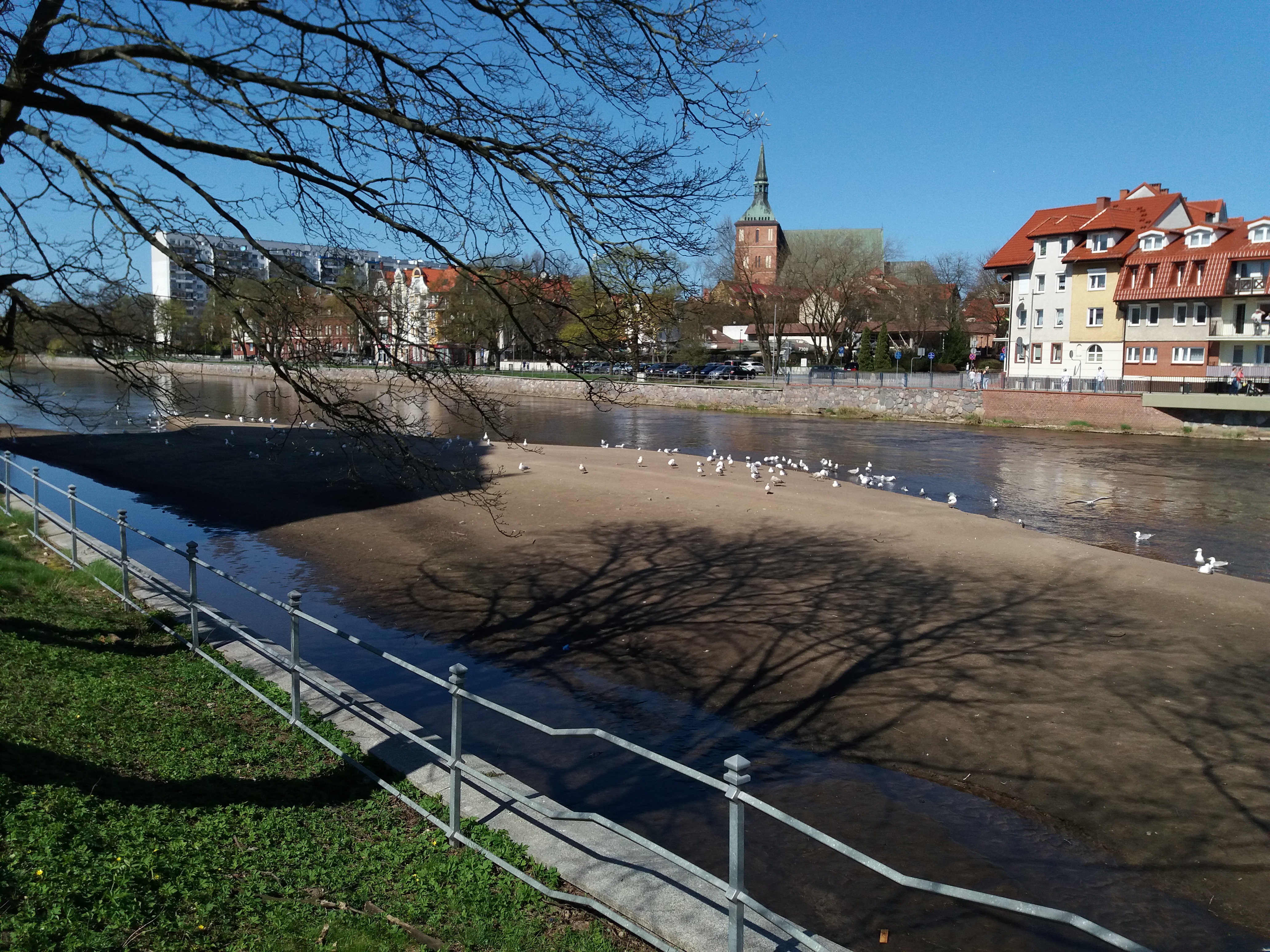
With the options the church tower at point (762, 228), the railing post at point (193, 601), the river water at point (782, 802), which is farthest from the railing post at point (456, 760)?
the church tower at point (762, 228)

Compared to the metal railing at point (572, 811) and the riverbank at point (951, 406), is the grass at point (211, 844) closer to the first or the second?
the metal railing at point (572, 811)

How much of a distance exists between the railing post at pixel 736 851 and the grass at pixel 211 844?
746 millimetres

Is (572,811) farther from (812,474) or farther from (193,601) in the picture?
(812,474)

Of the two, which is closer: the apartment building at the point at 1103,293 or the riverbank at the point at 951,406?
the riverbank at the point at 951,406

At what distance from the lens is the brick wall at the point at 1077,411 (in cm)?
4456

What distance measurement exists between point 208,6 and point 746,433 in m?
38.1

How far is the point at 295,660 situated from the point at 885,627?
728 centimetres

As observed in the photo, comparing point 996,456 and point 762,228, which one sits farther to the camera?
point 762,228

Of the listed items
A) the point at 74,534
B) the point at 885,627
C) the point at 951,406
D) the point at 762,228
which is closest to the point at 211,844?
the point at 74,534

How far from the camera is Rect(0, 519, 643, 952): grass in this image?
4117 mm

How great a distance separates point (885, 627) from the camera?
11336 millimetres

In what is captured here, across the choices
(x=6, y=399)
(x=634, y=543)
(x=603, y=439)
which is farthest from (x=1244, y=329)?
(x=6, y=399)

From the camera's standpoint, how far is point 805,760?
7.98 m

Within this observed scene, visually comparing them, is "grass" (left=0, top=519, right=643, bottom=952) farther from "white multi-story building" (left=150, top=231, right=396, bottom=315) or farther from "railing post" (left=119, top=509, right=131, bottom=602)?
"white multi-story building" (left=150, top=231, right=396, bottom=315)
